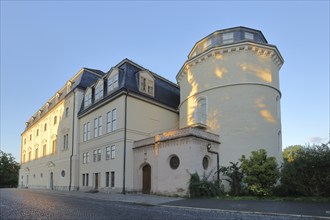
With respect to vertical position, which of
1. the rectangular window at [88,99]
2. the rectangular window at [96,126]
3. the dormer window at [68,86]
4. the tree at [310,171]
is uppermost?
the dormer window at [68,86]

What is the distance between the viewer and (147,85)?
90.7 ft

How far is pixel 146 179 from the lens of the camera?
23.4 metres

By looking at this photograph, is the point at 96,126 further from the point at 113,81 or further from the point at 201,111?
the point at 201,111

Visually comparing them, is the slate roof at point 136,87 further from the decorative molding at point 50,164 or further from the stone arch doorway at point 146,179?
the decorative molding at point 50,164

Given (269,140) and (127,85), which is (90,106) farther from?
(269,140)

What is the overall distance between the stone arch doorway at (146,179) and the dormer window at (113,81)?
7.90 m

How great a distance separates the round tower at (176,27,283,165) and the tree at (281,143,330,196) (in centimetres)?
597

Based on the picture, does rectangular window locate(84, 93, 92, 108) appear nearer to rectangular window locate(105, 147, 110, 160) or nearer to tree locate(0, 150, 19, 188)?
rectangular window locate(105, 147, 110, 160)

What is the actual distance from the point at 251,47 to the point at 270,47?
1585 mm

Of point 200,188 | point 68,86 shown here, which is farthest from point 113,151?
point 68,86

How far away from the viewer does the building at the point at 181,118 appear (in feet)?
69.2

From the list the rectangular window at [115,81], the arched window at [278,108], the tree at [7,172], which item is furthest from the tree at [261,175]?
the tree at [7,172]

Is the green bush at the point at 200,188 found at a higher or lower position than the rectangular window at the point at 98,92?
lower

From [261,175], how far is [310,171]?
9.06ft
